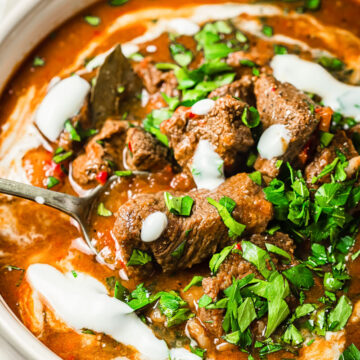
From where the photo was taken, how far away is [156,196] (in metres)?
3.55

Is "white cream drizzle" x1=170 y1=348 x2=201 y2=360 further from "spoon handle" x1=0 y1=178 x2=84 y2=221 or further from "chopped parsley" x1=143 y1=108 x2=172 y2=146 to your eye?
"chopped parsley" x1=143 y1=108 x2=172 y2=146

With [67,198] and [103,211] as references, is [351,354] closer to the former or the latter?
[103,211]

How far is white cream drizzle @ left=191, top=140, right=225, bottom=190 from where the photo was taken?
366cm

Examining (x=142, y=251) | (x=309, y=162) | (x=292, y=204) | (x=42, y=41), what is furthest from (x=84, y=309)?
(x=42, y=41)

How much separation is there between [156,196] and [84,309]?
0.92 metres

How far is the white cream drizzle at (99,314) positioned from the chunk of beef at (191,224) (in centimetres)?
34

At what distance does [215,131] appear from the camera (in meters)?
3.64

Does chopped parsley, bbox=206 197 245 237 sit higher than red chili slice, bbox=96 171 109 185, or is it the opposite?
red chili slice, bbox=96 171 109 185

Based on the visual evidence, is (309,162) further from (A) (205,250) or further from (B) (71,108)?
(B) (71,108)

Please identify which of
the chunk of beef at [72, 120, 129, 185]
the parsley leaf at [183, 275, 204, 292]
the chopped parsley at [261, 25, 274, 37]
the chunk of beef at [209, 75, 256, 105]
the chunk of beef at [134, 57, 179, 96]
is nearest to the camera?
the parsley leaf at [183, 275, 204, 292]

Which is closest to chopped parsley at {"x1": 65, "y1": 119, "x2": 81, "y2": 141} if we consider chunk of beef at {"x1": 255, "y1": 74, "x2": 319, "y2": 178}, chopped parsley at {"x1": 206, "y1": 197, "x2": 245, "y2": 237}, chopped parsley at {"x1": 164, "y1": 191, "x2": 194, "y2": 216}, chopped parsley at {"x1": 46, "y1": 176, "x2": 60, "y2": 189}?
chopped parsley at {"x1": 46, "y1": 176, "x2": 60, "y2": 189}

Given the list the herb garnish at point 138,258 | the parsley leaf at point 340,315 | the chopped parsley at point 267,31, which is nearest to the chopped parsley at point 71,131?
the herb garnish at point 138,258

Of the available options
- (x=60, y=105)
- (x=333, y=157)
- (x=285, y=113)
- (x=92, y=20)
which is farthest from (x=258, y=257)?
(x=92, y=20)

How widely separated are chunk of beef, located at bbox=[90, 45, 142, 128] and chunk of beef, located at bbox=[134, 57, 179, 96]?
114 mm
